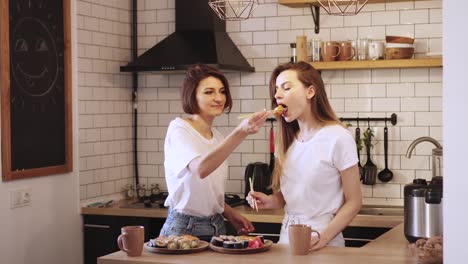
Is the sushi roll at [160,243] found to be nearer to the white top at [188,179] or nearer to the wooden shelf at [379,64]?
the white top at [188,179]

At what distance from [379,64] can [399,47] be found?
0.17m

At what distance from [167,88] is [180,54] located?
57 cm

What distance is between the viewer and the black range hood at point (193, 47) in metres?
5.40

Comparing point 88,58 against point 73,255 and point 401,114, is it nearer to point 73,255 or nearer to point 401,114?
point 73,255

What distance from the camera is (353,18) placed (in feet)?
18.1

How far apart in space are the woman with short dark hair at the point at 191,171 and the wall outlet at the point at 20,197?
1.16 m

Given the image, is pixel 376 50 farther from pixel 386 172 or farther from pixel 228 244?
pixel 228 244

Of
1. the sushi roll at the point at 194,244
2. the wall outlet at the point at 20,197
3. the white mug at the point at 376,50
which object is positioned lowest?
the sushi roll at the point at 194,244

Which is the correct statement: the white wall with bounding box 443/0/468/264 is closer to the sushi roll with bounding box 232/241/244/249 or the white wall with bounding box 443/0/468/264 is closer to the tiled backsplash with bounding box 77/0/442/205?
the sushi roll with bounding box 232/241/244/249

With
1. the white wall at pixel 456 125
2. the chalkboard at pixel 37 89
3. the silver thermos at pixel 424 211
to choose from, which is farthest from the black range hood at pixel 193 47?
the white wall at pixel 456 125

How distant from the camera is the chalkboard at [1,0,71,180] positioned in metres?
4.76

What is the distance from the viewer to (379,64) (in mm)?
5238

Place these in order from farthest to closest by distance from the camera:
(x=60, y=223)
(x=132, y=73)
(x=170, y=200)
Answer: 1. (x=132, y=73)
2. (x=60, y=223)
3. (x=170, y=200)

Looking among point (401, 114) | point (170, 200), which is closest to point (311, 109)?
point (170, 200)
